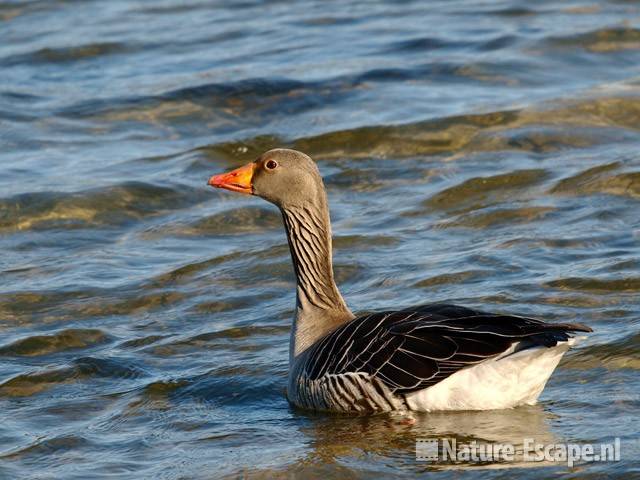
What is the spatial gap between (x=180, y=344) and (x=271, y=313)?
85cm

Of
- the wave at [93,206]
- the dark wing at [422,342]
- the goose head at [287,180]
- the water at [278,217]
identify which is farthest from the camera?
the wave at [93,206]

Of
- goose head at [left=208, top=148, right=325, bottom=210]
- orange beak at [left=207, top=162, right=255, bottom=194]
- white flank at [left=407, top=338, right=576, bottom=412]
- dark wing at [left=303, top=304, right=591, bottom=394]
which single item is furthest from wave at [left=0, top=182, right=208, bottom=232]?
white flank at [left=407, top=338, right=576, bottom=412]

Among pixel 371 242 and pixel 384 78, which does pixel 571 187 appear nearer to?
pixel 371 242

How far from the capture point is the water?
24.5ft

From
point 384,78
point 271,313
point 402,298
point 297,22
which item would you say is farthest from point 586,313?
point 297,22

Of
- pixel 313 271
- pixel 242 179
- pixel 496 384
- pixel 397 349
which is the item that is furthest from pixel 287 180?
pixel 496 384

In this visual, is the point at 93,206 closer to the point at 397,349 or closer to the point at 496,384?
the point at 397,349

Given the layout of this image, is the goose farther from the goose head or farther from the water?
the water

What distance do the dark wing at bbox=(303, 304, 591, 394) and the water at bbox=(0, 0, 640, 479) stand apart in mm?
318

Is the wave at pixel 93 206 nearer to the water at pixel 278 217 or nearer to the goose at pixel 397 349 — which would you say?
the water at pixel 278 217

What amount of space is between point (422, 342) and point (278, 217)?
16.9 feet

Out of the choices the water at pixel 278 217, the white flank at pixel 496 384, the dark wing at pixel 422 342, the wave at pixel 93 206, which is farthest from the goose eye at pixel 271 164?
the wave at pixel 93 206

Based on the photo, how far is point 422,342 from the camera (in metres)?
7.24

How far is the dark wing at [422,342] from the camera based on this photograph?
273 inches
